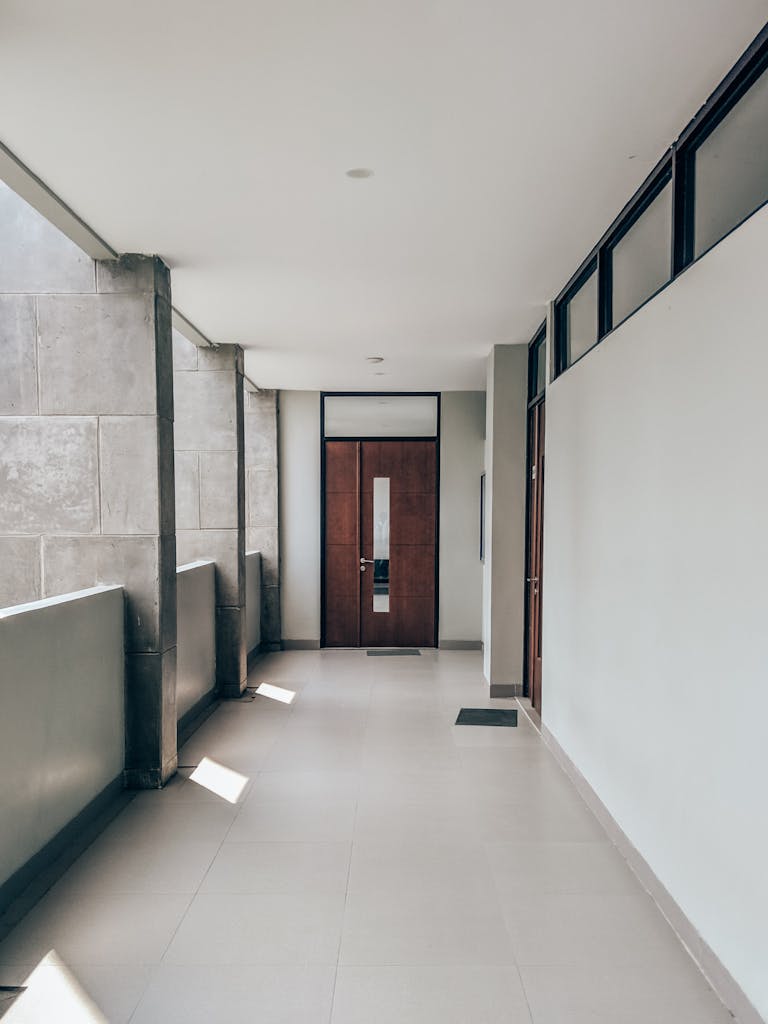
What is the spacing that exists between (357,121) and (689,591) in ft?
7.06

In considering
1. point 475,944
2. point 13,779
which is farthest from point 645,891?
→ point 13,779

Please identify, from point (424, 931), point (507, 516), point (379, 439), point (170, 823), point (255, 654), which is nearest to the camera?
point (424, 931)

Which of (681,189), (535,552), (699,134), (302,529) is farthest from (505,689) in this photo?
(699,134)

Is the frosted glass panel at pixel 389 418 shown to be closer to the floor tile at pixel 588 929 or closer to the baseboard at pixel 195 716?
the baseboard at pixel 195 716

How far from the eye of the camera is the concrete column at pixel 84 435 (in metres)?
4.58

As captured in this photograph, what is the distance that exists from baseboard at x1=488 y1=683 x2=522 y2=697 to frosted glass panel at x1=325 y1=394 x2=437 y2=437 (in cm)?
376

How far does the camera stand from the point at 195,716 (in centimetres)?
623

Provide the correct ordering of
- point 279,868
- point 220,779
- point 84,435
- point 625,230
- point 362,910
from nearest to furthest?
1. point 362,910
2. point 279,868
3. point 625,230
4. point 84,435
5. point 220,779

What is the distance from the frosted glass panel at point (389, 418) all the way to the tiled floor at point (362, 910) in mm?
5289

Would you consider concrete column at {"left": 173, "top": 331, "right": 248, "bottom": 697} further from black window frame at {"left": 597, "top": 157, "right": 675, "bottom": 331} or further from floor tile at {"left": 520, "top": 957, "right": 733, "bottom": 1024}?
floor tile at {"left": 520, "top": 957, "right": 733, "bottom": 1024}

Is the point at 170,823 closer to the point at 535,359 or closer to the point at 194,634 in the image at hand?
the point at 194,634

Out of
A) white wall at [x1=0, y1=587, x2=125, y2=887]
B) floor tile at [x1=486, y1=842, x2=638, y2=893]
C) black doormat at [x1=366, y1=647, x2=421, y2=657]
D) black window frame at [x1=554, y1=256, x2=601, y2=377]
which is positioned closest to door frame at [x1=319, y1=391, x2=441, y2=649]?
black doormat at [x1=366, y1=647, x2=421, y2=657]

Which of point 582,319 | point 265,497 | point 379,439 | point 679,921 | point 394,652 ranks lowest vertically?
point 394,652

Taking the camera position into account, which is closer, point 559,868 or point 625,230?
point 559,868
